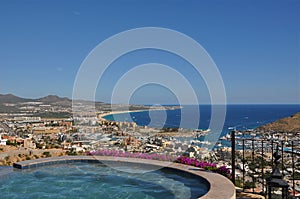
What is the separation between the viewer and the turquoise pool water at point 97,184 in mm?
6172

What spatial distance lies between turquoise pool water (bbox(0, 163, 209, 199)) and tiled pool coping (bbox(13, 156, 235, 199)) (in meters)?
0.17

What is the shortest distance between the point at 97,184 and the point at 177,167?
86.8 inches

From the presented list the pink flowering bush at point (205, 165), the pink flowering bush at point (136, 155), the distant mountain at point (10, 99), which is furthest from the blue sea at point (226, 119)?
A: the pink flowering bush at point (205, 165)

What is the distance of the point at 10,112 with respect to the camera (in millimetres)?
40406

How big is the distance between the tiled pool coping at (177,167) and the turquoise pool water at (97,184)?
0.17 meters

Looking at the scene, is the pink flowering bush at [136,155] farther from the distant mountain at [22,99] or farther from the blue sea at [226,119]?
the blue sea at [226,119]

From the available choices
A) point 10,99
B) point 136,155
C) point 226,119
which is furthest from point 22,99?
point 226,119

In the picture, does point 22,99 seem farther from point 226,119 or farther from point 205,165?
point 226,119

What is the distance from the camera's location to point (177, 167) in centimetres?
760

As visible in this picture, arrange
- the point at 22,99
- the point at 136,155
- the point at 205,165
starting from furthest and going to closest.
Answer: the point at 22,99 → the point at 136,155 → the point at 205,165

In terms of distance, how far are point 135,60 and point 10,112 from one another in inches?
1349

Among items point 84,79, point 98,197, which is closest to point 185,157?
point 98,197

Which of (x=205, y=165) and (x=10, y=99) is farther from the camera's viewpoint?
(x=10, y=99)

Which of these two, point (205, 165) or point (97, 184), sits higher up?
point (205, 165)
